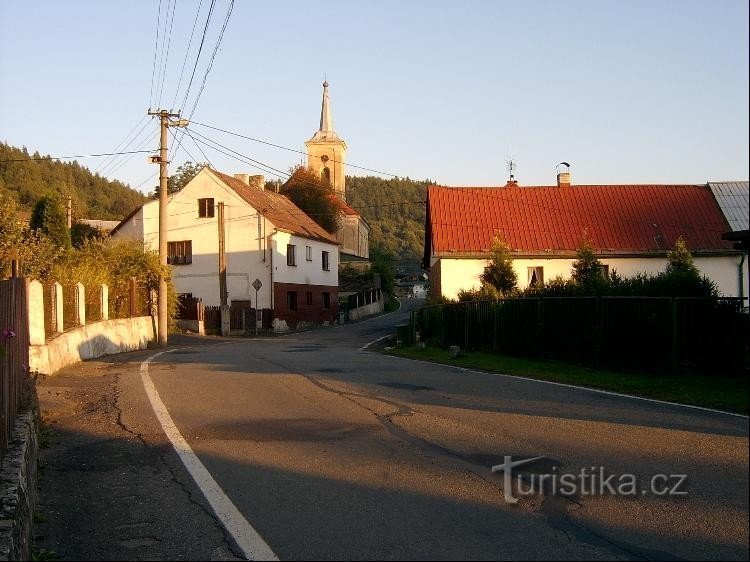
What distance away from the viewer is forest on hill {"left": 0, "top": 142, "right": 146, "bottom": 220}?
6669 centimetres

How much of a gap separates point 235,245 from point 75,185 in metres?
55.5

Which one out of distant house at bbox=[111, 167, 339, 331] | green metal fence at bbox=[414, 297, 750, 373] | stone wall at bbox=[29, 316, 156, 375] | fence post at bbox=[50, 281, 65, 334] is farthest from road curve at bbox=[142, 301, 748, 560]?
distant house at bbox=[111, 167, 339, 331]

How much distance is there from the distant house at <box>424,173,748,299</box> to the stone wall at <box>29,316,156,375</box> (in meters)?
12.4

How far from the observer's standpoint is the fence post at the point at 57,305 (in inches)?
685

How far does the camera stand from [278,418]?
10102 millimetres

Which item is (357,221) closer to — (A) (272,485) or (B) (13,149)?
(B) (13,149)

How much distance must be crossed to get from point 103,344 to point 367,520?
1921 centimetres

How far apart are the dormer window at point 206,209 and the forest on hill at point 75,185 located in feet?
72.0

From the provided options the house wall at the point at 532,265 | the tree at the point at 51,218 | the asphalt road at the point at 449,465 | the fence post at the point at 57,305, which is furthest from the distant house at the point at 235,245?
the asphalt road at the point at 449,465

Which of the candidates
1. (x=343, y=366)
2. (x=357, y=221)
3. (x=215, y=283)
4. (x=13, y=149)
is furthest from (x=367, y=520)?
(x=357, y=221)

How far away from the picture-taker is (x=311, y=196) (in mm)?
71188

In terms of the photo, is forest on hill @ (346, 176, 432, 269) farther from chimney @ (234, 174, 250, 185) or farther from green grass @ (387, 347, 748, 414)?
green grass @ (387, 347, 748, 414)

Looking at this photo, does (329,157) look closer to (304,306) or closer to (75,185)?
(75,185)
